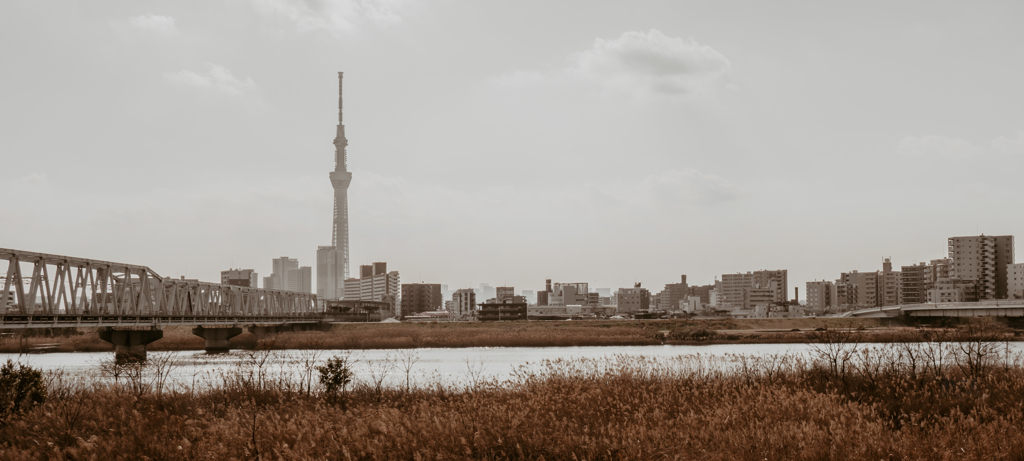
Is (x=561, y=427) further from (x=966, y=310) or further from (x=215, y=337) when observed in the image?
(x=966, y=310)

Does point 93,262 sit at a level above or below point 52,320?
above

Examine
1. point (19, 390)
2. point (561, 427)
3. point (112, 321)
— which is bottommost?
point (112, 321)

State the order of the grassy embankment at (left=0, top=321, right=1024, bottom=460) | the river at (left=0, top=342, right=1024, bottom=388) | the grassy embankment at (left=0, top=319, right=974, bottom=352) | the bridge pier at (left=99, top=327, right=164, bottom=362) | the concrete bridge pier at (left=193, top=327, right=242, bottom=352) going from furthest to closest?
the concrete bridge pier at (left=193, top=327, right=242, bottom=352)
the grassy embankment at (left=0, top=319, right=974, bottom=352)
the bridge pier at (left=99, top=327, right=164, bottom=362)
the river at (left=0, top=342, right=1024, bottom=388)
the grassy embankment at (left=0, top=321, right=1024, bottom=460)

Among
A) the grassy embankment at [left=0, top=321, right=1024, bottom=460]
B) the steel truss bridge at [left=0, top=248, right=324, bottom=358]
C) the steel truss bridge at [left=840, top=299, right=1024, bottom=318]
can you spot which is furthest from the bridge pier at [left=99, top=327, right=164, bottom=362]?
the steel truss bridge at [left=840, top=299, right=1024, bottom=318]

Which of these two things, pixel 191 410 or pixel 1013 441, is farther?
pixel 191 410

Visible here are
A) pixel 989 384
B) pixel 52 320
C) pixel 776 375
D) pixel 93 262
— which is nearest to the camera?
pixel 989 384

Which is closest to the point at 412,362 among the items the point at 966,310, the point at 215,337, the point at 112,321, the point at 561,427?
the point at 561,427

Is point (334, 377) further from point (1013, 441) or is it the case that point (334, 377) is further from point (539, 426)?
point (1013, 441)

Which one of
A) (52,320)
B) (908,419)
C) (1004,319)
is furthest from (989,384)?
(1004,319)

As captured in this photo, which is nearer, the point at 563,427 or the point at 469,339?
the point at 563,427

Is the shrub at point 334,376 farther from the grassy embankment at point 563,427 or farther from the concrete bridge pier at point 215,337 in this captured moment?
the concrete bridge pier at point 215,337

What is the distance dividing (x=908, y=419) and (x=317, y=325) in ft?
389

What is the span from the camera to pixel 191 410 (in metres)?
19.1

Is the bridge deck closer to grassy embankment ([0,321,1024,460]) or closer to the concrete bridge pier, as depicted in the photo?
the concrete bridge pier
